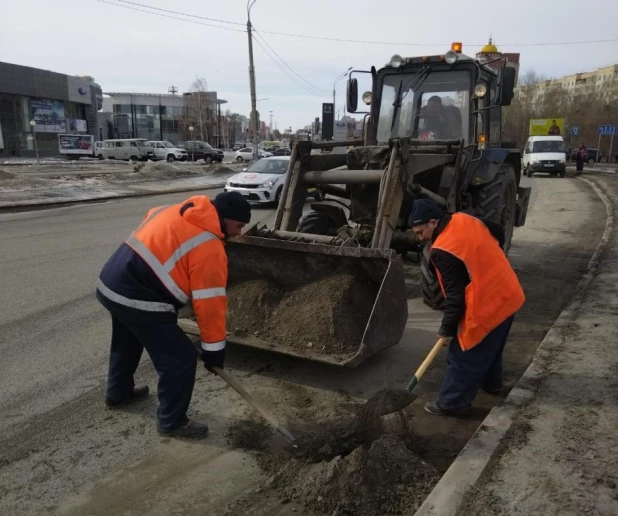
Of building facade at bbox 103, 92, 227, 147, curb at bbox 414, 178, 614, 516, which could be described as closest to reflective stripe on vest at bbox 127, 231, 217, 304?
curb at bbox 414, 178, 614, 516

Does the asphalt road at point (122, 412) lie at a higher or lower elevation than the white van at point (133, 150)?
lower

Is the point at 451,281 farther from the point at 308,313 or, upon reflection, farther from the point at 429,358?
the point at 308,313

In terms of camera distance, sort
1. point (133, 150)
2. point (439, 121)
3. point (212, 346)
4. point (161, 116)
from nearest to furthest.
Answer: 1. point (212, 346)
2. point (439, 121)
3. point (133, 150)
4. point (161, 116)

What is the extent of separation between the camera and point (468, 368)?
3631 millimetres

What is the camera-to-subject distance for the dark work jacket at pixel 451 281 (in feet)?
11.4

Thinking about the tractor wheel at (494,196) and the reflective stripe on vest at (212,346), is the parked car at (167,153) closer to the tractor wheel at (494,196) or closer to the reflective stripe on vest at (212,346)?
the tractor wheel at (494,196)

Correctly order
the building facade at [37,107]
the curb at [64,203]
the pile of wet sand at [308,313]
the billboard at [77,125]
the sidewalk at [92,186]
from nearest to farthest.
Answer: the pile of wet sand at [308,313], the curb at [64,203], the sidewalk at [92,186], the building facade at [37,107], the billboard at [77,125]

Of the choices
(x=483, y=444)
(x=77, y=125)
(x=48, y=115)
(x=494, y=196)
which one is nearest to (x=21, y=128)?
(x=48, y=115)

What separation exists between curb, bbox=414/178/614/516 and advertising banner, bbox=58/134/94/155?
141 feet

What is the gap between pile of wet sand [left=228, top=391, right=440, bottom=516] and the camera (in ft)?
9.07

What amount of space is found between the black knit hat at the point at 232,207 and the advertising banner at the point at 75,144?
43073 mm

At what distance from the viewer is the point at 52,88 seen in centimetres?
4638

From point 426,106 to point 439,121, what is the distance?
A: 0.28 metres

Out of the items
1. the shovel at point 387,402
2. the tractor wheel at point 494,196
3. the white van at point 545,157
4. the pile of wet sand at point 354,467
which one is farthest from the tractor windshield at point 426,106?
the white van at point 545,157
